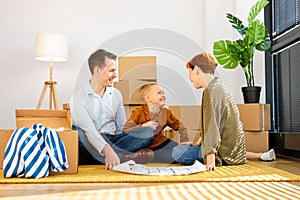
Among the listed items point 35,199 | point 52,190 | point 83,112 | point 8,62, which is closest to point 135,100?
point 83,112

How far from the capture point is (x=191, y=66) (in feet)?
8.54

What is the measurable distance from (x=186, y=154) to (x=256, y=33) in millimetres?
1207

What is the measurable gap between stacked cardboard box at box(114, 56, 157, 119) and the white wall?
64 cm

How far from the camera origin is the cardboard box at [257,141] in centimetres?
315

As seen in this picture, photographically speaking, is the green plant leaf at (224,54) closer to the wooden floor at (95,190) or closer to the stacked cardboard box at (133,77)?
the stacked cardboard box at (133,77)

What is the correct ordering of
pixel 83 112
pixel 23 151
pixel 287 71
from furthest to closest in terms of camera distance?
pixel 287 71, pixel 83 112, pixel 23 151

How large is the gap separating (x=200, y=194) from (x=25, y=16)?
9.62 ft

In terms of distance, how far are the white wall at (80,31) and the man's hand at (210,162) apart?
164 cm

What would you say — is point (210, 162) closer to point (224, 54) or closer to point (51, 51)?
point (224, 54)

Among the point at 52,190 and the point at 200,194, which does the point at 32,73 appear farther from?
the point at 200,194

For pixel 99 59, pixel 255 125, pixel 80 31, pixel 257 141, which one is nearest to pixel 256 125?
pixel 255 125

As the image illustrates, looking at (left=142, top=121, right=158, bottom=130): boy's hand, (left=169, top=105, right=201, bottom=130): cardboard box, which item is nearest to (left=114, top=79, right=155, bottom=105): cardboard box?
(left=142, top=121, right=158, bottom=130): boy's hand

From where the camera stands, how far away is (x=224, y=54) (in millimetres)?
3443

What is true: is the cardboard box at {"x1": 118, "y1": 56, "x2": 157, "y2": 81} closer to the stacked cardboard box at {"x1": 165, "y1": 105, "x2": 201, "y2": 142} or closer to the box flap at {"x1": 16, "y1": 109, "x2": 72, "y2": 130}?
the stacked cardboard box at {"x1": 165, "y1": 105, "x2": 201, "y2": 142}
